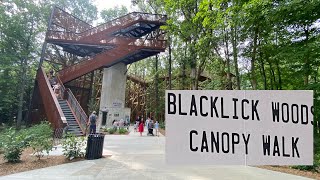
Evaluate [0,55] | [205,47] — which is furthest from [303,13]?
[0,55]

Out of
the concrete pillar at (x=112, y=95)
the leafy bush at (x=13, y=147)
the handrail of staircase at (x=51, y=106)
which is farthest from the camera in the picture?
the concrete pillar at (x=112, y=95)

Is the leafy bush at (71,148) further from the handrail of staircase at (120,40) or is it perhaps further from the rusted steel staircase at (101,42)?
the handrail of staircase at (120,40)

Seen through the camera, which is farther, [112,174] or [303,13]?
[303,13]

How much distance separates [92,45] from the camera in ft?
76.7

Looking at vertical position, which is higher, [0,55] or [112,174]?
[0,55]

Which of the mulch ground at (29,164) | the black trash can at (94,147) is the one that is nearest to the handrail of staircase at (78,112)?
the mulch ground at (29,164)

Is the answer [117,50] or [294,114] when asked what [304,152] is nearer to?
[294,114]

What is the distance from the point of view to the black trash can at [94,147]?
8.91m

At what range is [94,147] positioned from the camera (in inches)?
355

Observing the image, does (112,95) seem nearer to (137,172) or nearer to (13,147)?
(13,147)

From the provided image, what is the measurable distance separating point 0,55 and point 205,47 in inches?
839

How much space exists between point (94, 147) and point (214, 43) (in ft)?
40.3

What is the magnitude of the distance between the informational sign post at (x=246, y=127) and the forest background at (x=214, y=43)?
8.26m

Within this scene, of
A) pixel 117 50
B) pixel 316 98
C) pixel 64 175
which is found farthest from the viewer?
pixel 117 50
